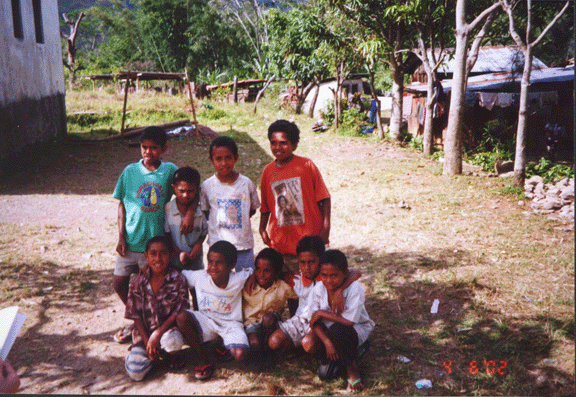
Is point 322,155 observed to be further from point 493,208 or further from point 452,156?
point 493,208

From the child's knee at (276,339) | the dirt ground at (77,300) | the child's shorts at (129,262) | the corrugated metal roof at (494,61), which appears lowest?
the dirt ground at (77,300)

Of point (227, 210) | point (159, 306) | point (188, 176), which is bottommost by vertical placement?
point (159, 306)

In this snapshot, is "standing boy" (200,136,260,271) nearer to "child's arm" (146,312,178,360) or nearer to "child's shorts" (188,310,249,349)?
"child's shorts" (188,310,249,349)

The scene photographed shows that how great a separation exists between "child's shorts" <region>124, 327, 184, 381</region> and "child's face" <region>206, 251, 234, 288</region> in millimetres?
407

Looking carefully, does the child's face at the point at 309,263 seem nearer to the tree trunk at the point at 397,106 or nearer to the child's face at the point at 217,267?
the child's face at the point at 217,267

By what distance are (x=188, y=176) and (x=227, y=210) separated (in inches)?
13.6

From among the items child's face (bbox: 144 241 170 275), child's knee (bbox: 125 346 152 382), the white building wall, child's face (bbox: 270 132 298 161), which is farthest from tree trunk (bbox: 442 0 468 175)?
the white building wall

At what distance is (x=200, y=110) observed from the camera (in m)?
16.2

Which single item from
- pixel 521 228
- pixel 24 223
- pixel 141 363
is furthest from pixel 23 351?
pixel 521 228

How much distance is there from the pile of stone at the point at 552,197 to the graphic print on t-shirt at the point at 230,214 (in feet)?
14.2

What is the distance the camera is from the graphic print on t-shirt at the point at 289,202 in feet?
9.30

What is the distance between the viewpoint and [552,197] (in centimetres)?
578

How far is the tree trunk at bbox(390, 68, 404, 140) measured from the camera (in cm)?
1166

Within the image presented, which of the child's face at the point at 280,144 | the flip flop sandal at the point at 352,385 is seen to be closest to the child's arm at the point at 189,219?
the child's face at the point at 280,144
